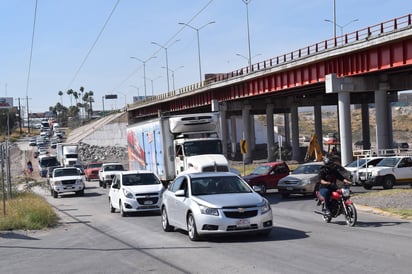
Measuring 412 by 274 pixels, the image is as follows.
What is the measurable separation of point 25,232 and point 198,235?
6.88 metres

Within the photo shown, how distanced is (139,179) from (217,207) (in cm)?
1112

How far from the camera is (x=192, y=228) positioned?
1521 centimetres

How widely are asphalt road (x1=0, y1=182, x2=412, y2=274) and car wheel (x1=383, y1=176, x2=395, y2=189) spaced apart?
12.6m

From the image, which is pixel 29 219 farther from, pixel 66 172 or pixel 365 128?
pixel 365 128

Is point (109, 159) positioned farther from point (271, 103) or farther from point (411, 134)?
point (411, 134)

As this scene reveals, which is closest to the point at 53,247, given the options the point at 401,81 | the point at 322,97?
the point at 401,81

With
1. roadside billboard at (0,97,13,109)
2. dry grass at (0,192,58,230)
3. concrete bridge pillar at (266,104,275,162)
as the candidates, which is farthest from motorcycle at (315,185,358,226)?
roadside billboard at (0,97,13,109)

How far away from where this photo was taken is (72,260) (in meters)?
13.2

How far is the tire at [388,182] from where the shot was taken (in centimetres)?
3272

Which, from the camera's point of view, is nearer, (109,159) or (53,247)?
(53,247)

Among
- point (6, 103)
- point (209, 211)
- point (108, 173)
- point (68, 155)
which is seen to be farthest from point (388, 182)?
point (6, 103)

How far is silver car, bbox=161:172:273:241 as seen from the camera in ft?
48.0

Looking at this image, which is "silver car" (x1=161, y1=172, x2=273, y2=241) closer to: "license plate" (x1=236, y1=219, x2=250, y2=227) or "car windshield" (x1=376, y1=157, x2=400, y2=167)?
"license plate" (x1=236, y1=219, x2=250, y2=227)

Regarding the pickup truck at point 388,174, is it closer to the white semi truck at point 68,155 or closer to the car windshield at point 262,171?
the car windshield at point 262,171
